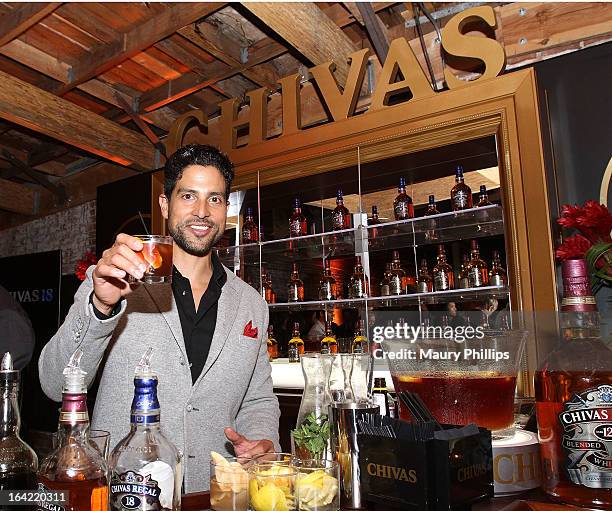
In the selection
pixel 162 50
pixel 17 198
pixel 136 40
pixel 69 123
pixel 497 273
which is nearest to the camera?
pixel 497 273

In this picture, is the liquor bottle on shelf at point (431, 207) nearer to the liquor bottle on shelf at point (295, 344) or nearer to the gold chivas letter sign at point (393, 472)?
the liquor bottle on shelf at point (295, 344)

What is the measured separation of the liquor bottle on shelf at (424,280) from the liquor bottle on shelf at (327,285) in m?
0.59

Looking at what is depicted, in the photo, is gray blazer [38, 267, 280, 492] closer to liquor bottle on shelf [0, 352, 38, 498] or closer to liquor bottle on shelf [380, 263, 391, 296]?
liquor bottle on shelf [0, 352, 38, 498]

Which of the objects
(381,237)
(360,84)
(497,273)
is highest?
(360,84)

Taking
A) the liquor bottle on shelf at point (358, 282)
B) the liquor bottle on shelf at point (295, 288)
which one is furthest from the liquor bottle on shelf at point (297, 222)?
the liquor bottle on shelf at point (358, 282)

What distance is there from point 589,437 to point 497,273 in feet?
7.01

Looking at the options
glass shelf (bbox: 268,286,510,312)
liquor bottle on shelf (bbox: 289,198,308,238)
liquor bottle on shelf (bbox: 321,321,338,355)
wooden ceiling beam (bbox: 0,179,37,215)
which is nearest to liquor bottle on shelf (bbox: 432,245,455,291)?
glass shelf (bbox: 268,286,510,312)

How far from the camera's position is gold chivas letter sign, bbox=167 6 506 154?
280 cm

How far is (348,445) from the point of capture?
898 mm

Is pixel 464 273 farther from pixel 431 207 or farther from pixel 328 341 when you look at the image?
pixel 328 341

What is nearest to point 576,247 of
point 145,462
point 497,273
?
point 497,273

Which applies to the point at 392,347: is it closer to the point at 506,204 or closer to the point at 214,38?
the point at 506,204

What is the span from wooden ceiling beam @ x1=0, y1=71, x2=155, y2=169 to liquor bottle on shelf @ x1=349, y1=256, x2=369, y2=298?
242cm

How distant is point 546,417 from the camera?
972 millimetres
